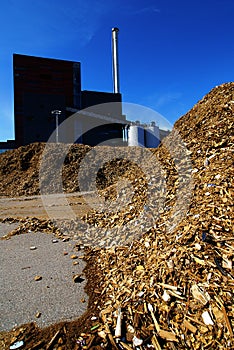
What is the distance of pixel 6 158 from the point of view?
12477 mm

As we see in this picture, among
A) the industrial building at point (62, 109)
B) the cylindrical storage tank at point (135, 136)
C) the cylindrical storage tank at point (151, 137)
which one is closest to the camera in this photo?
the cylindrical storage tank at point (135, 136)

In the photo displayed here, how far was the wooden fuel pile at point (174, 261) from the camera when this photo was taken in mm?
1467

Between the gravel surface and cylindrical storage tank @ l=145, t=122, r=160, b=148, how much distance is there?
16668 mm

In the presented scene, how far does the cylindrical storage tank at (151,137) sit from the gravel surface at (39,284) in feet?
54.7

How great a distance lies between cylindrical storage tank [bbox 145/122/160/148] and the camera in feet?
63.8

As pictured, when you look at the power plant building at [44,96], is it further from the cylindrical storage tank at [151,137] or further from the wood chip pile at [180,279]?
the wood chip pile at [180,279]

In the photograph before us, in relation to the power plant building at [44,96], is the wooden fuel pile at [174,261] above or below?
below

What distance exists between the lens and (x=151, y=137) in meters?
19.7

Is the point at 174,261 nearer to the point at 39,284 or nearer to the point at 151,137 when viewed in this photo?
the point at 39,284

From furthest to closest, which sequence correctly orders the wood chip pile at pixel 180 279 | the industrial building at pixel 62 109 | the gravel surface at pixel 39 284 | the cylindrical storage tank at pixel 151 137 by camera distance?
the industrial building at pixel 62 109, the cylindrical storage tank at pixel 151 137, the gravel surface at pixel 39 284, the wood chip pile at pixel 180 279

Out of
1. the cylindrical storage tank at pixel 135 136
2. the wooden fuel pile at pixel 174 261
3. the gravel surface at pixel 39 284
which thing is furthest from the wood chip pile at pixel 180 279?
the cylindrical storage tank at pixel 135 136

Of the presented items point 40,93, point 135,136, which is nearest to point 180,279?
point 135,136

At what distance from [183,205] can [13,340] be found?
1.91 metres

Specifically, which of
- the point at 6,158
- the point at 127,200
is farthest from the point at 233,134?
the point at 6,158
